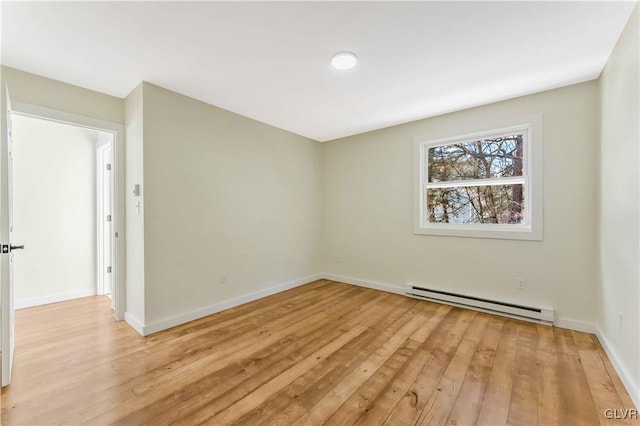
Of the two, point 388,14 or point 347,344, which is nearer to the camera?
point 388,14

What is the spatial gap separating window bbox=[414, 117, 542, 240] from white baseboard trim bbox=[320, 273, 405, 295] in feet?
3.12

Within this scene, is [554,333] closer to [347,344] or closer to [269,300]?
[347,344]

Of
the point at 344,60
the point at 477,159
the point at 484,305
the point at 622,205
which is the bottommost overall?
the point at 484,305

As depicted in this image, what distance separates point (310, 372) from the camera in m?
1.96

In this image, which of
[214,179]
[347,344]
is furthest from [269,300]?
[214,179]

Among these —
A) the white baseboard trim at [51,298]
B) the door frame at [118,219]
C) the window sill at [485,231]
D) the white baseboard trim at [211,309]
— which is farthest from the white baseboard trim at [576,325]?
the white baseboard trim at [51,298]

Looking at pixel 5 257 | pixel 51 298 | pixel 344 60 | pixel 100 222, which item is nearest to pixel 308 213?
pixel 344 60

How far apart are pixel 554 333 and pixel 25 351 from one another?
4.84 m

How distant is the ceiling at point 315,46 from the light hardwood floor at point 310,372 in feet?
8.09

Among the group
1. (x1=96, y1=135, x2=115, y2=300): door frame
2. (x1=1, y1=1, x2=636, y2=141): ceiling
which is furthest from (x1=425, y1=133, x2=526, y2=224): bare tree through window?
(x1=96, y1=135, x2=115, y2=300): door frame

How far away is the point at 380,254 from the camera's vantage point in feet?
13.2

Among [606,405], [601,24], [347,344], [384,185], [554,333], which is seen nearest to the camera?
[606,405]

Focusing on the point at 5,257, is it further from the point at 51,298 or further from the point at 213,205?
the point at 51,298

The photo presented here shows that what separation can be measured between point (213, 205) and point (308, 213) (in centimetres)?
176
